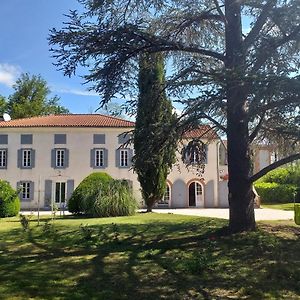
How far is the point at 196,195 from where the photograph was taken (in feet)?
115

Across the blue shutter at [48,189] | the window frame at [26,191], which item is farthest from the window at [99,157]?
the window frame at [26,191]

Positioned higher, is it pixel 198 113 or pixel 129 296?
pixel 198 113

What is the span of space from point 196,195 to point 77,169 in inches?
396

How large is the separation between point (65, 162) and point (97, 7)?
972 inches

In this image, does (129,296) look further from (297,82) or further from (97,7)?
(97,7)

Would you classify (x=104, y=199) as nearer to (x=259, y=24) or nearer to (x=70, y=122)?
(x=259, y=24)

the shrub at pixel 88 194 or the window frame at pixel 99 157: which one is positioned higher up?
the window frame at pixel 99 157

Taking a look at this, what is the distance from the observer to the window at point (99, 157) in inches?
1366

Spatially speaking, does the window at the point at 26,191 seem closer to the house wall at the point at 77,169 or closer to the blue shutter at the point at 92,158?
the house wall at the point at 77,169

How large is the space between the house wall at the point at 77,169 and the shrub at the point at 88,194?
12425 mm

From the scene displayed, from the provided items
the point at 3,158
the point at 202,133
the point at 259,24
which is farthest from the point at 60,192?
the point at 259,24

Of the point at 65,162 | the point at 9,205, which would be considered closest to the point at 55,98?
the point at 65,162

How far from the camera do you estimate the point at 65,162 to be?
113 ft

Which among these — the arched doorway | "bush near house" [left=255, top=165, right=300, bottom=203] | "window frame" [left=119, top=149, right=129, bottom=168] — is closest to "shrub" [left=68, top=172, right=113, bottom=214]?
"window frame" [left=119, top=149, right=129, bottom=168]
